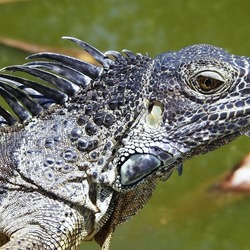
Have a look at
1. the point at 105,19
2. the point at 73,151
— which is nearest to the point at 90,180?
the point at 73,151

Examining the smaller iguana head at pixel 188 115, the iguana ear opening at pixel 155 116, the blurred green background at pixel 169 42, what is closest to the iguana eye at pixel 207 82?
the smaller iguana head at pixel 188 115

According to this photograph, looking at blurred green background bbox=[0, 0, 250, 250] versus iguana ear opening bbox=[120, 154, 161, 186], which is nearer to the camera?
iguana ear opening bbox=[120, 154, 161, 186]

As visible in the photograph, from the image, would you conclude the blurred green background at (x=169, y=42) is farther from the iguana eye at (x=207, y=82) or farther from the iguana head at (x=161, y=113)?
the iguana eye at (x=207, y=82)

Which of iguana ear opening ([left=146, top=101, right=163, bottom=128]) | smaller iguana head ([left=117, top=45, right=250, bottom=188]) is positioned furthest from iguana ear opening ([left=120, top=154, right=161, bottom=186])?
iguana ear opening ([left=146, top=101, right=163, bottom=128])

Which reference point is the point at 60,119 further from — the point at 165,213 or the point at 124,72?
the point at 165,213

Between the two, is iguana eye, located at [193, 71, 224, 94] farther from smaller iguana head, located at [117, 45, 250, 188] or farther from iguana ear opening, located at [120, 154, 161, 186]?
iguana ear opening, located at [120, 154, 161, 186]

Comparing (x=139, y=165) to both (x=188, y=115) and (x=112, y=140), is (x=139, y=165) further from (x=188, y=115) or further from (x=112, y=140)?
(x=188, y=115)

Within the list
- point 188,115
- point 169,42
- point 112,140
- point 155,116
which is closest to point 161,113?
point 155,116
